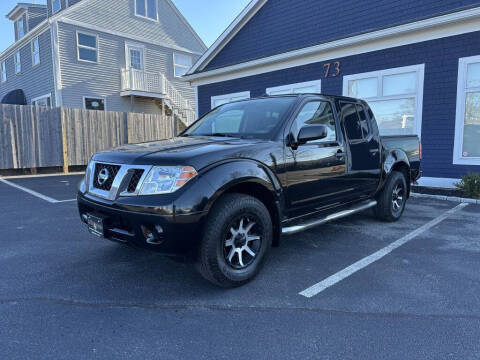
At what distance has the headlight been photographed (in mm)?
2619

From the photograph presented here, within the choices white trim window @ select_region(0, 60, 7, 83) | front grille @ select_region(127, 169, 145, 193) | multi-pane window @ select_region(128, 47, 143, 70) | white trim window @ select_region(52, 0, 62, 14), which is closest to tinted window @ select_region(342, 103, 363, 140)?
front grille @ select_region(127, 169, 145, 193)

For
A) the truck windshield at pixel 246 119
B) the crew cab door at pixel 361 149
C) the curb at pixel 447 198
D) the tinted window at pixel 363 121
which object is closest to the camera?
the truck windshield at pixel 246 119

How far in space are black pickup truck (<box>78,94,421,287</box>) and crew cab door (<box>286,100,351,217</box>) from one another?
0.5 inches

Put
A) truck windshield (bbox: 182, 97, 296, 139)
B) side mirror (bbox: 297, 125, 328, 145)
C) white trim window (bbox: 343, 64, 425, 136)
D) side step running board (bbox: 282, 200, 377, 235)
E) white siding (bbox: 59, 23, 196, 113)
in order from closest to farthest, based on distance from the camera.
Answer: side mirror (bbox: 297, 125, 328, 145), side step running board (bbox: 282, 200, 377, 235), truck windshield (bbox: 182, 97, 296, 139), white trim window (bbox: 343, 64, 425, 136), white siding (bbox: 59, 23, 196, 113)

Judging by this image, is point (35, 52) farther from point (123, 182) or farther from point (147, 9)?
point (123, 182)

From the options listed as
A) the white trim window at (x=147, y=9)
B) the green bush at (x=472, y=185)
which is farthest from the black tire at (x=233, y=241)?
the white trim window at (x=147, y=9)

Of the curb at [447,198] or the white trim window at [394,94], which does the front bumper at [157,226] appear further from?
the white trim window at [394,94]

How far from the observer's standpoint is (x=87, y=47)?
16469mm

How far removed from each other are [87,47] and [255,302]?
57.0 ft

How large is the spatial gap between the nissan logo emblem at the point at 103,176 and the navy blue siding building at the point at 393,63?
754 cm

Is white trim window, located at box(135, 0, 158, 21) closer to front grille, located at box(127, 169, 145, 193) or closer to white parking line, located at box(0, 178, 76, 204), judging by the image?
white parking line, located at box(0, 178, 76, 204)

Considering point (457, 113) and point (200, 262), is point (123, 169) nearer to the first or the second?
point (200, 262)

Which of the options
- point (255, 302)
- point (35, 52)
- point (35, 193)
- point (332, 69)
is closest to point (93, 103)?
point (35, 52)

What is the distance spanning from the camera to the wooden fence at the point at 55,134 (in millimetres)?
10414
